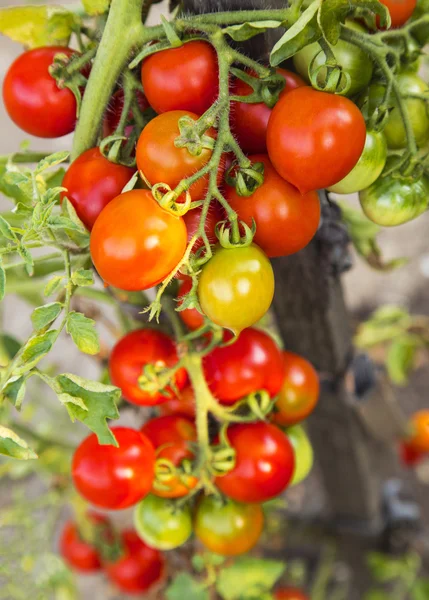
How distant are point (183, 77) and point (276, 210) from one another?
4.2 inches

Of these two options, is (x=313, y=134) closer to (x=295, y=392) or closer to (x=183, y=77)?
(x=183, y=77)

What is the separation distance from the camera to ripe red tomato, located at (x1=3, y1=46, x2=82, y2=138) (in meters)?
0.45

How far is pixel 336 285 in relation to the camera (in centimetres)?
71

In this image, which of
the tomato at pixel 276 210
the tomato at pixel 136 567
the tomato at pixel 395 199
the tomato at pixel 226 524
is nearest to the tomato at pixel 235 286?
the tomato at pixel 276 210

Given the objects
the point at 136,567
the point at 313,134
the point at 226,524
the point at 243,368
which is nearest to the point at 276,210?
the point at 313,134

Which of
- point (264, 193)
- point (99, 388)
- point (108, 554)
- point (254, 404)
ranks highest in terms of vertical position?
point (264, 193)

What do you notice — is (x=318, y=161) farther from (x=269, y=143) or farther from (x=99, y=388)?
(x=99, y=388)

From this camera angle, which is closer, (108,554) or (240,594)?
(240,594)

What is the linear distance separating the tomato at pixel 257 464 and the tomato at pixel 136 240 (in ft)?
0.74

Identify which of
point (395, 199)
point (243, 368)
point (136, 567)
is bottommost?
point (136, 567)

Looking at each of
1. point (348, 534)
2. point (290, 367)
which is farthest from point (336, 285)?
point (348, 534)

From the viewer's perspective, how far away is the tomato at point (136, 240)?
36 centimetres

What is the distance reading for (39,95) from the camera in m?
0.45

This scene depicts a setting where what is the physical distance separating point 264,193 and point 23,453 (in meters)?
0.24
